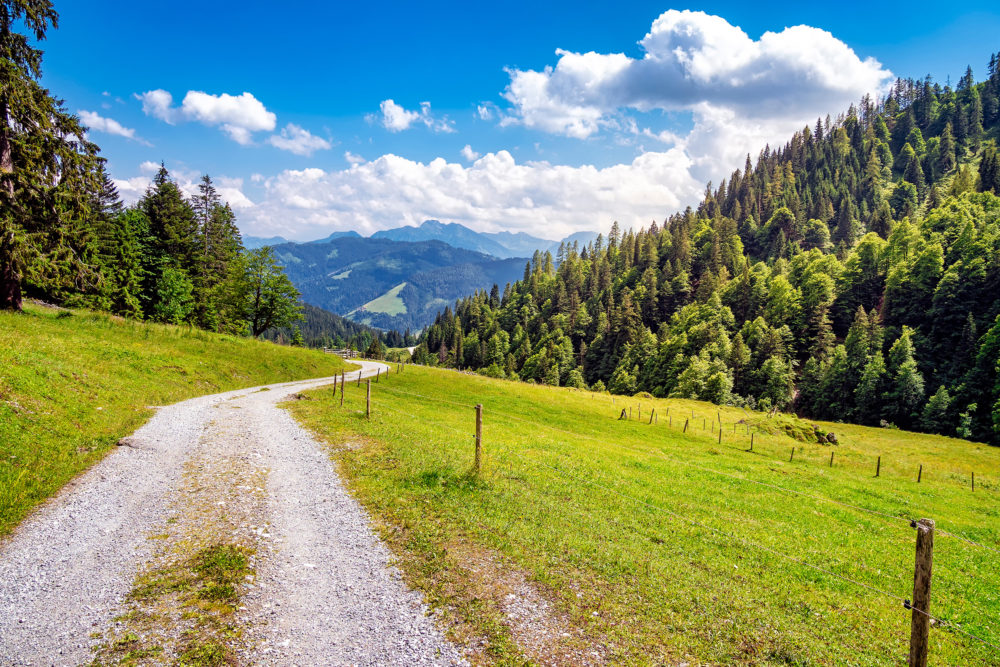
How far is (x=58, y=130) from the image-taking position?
90.4 ft

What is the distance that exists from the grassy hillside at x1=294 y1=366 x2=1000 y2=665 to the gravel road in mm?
908

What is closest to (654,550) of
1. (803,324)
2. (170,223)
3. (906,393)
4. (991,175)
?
(170,223)

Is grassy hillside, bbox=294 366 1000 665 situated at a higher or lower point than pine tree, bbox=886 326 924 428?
lower

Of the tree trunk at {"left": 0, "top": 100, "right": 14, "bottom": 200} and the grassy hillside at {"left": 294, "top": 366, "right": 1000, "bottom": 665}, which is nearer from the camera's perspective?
the grassy hillside at {"left": 294, "top": 366, "right": 1000, "bottom": 665}

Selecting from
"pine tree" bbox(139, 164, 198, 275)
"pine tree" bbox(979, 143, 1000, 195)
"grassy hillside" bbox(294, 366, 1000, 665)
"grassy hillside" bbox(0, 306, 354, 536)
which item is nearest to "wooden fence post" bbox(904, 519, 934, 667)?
"grassy hillside" bbox(294, 366, 1000, 665)

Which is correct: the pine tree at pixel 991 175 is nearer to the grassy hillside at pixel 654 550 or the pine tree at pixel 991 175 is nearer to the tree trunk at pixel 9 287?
the grassy hillside at pixel 654 550

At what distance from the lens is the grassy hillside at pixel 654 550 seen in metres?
9.16

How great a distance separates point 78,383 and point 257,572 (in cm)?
2001

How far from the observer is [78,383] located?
22141 millimetres

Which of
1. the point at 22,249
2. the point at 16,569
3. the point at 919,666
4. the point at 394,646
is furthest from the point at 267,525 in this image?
the point at 22,249

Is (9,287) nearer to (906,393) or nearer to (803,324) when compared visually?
(906,393)

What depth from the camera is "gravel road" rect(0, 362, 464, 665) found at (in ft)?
25.2

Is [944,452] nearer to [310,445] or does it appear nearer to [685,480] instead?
[685,480]

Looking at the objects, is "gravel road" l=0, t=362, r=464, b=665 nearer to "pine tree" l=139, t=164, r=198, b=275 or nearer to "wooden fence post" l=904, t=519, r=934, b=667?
"wooden fence post" l=904, t=519, r=934, b=667
